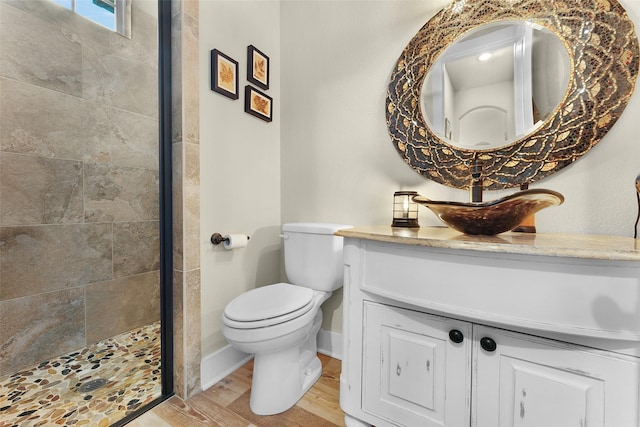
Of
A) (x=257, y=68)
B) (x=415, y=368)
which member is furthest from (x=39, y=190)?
(x=415, y=368)

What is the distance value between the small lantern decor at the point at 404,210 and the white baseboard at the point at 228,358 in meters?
0.83

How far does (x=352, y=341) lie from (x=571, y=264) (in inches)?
28.4

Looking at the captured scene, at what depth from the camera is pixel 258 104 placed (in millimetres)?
1644

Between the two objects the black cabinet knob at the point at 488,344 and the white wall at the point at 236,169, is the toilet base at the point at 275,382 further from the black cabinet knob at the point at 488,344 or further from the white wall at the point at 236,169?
the black cabinet knob at the point at 488,344

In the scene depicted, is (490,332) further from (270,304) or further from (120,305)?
(120,305)

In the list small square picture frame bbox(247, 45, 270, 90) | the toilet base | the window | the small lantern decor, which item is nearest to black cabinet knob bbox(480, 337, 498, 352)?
the small lantern decor

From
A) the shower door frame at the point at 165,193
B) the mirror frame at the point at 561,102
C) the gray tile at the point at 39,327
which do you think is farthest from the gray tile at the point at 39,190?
the mirror frame at the point at 561,102

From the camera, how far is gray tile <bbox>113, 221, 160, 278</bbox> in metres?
1.77

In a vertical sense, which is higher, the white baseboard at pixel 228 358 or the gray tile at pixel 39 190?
the gray tile at pixel 39 190

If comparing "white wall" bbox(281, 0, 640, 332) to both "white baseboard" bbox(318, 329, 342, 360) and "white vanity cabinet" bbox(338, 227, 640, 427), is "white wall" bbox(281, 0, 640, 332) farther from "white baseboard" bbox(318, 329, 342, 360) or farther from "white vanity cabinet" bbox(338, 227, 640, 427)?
"white vanity cabinet" bbox(338, 227, 640, 427)

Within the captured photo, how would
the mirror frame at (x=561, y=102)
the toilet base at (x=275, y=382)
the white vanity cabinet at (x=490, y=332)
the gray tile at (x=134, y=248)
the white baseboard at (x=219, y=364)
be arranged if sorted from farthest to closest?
the gray tile at (x=134, y=248) → the white baseboard at (x=219, y=364) → the toilet base at (x=275, y=382) → the mirror frame at (x=561, y=102) → the white vanity cabinet at (x=490, y=332)

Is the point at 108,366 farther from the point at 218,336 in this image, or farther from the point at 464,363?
the point at 464,363

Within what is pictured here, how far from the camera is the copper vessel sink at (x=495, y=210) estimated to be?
2.51ft

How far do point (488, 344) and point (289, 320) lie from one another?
71cm
